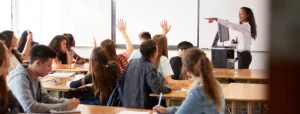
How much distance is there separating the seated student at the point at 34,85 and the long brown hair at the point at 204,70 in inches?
32.3

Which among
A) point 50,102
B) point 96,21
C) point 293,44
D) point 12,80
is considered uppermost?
point 96,21

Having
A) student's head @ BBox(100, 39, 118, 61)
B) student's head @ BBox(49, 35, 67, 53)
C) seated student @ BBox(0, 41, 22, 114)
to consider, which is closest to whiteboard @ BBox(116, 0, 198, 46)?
student's head @ BBox(49, 35, 67, 53)

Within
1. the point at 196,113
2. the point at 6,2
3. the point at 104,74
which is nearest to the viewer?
the point at 196,113

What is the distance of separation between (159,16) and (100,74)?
434 cm

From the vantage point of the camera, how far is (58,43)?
5457 mm

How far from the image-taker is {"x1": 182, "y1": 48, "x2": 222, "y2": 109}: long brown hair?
2.28m

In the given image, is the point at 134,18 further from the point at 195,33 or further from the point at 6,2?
the point at 6,2

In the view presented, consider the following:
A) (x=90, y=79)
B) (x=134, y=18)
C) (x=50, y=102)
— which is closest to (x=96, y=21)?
(x=134, y=18)

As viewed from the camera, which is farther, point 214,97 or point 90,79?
point 90,79

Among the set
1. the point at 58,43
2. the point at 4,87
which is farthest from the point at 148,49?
the point at 58,43

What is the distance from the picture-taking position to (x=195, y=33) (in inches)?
286

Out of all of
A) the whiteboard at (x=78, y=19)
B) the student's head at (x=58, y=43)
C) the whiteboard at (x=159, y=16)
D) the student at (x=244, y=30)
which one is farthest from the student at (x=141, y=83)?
the whiteboard at (x=78, y=19)

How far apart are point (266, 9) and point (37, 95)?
260cm

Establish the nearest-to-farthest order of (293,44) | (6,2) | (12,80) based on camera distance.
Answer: (293,44), (12,80), (6,2)
